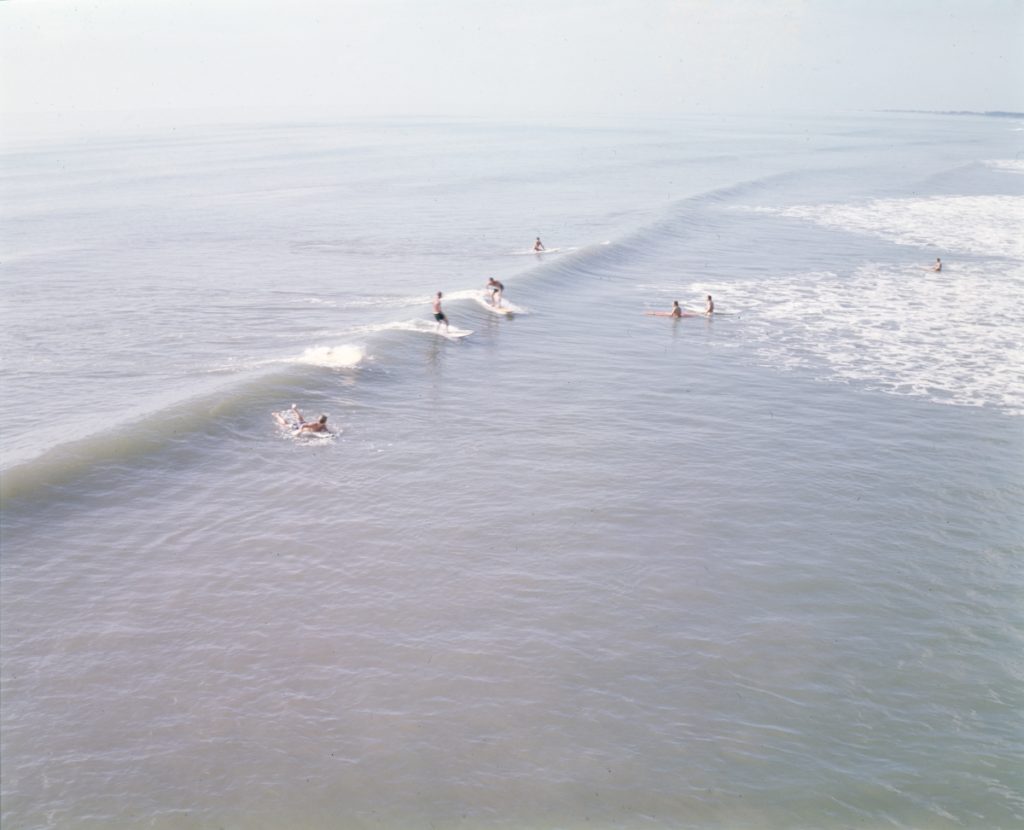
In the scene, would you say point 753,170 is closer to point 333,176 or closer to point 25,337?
point 333,176

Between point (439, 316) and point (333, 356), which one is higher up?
point (439, 316)

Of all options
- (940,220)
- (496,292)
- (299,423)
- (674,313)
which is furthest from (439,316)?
(940,220)

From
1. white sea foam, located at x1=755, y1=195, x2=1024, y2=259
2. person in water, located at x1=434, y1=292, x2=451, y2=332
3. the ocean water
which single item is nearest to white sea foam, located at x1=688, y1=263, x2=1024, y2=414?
the ocean water

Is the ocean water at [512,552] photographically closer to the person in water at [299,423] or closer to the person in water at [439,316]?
the person in water at [299,423]

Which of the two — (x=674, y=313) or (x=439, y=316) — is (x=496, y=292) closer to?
(x=439, y=316)

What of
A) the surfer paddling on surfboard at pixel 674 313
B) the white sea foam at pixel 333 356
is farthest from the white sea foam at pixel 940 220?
the white sea foam at pixel 333 356

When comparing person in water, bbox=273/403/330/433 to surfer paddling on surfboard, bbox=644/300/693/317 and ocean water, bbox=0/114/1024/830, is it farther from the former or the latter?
surfer paddling on surfboard, bbox=644/300/693/317
